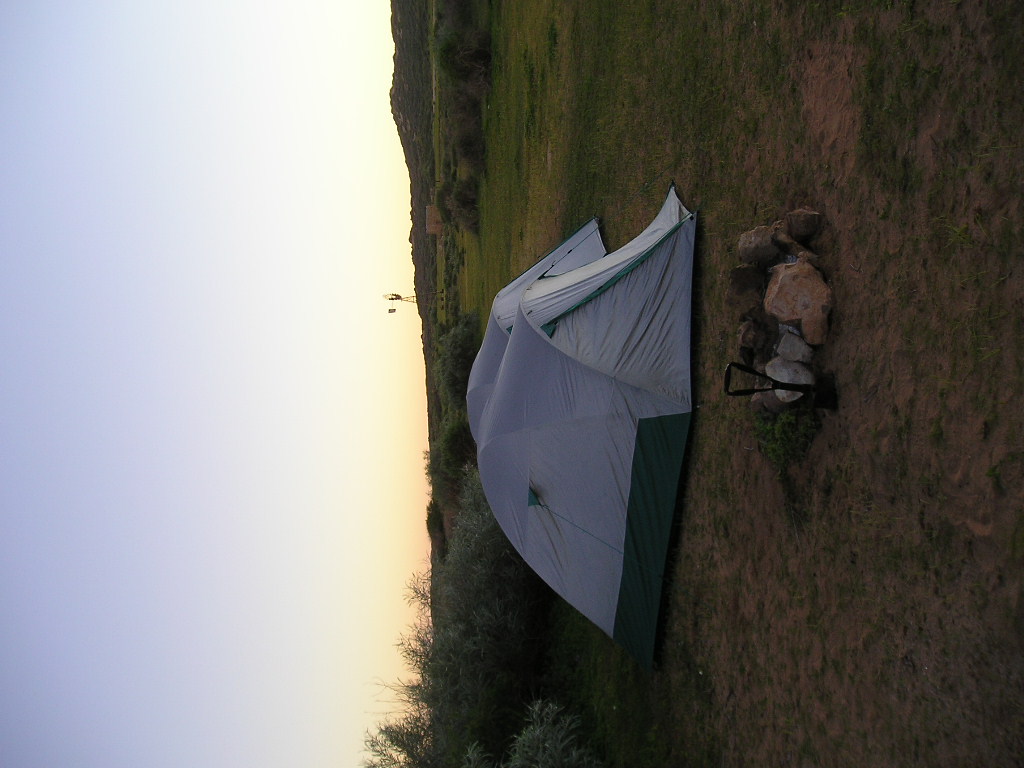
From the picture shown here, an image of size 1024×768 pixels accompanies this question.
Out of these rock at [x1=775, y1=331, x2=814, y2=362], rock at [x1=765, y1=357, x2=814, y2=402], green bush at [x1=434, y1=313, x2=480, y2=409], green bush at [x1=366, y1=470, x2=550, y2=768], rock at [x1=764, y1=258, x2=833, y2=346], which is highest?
rock at [x1=764, y1=258, x2=833, y2=346]

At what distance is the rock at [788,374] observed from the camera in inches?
219

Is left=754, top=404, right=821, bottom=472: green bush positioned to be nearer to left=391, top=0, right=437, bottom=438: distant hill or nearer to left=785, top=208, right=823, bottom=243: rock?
left=785, top=208, right=823, bottom=243: rock

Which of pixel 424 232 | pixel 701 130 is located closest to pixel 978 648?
pixel 701 130

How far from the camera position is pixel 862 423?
5.06 metres

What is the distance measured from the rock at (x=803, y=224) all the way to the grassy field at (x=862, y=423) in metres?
0.14

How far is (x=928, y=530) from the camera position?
4445mm

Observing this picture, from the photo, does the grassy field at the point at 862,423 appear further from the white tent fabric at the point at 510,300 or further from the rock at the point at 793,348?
the white tent fabric at the point at 510,300

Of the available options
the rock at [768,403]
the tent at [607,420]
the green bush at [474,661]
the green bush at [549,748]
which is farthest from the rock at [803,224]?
the green bush at [474,661]

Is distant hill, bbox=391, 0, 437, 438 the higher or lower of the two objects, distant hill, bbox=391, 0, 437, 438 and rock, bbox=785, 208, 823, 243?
the higher

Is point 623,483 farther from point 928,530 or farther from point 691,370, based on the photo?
point 928,530

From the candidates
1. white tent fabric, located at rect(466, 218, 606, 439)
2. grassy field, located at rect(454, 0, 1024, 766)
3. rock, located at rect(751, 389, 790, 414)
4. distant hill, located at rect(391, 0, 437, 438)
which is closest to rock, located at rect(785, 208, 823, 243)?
grassy field, located at rect(454, 0, 1024, 766)

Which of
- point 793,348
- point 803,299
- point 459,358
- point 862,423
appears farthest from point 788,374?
point 459,358

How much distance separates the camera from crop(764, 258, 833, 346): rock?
215 inches

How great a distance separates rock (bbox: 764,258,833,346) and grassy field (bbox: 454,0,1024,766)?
0.18 m
